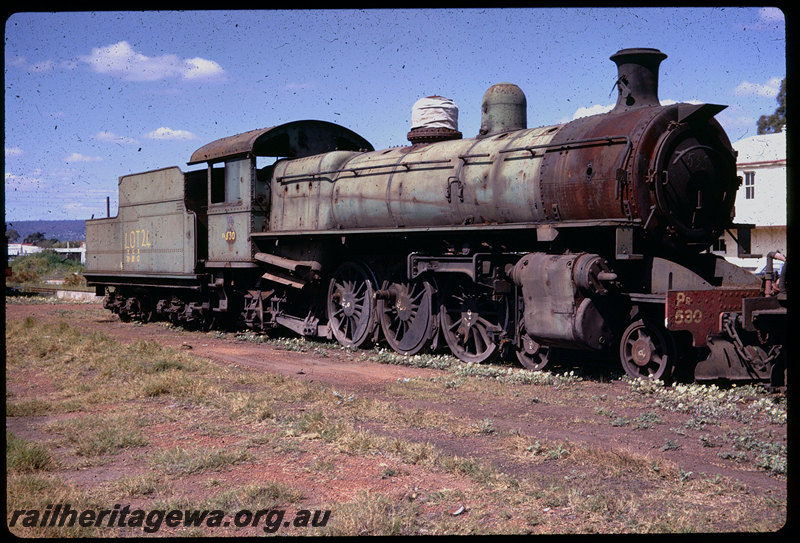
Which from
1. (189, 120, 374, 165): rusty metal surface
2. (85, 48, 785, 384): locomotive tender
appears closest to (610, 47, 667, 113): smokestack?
(85, 48, 785, 384): locomotive tender

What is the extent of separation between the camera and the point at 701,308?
8516 mm

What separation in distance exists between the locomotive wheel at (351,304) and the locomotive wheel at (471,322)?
1.72 m

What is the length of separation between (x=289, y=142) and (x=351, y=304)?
400cm

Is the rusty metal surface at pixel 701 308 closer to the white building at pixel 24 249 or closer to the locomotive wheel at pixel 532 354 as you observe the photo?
the locomotive wheel at pixel 532 354

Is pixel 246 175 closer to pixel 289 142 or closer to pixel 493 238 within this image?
pixel 289 142

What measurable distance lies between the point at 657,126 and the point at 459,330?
4.30 metres

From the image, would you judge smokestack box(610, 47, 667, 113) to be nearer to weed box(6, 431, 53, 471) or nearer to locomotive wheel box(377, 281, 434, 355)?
locomotive wheel box(377, 281, 434, 355)

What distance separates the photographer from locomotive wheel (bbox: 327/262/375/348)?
1303cm

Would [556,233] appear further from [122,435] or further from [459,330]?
[122,435]

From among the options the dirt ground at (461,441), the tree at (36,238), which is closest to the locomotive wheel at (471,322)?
the dirt ground at (461,441)

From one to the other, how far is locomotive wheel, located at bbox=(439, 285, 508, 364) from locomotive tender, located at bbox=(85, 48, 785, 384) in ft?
0.11

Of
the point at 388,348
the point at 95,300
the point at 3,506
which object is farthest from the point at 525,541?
the point at 95,300

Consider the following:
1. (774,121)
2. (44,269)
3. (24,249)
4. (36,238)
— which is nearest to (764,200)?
(774,121)

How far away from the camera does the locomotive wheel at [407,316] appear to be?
12.0m
